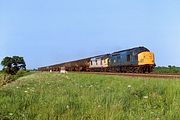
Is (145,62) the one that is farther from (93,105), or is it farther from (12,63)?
(12,63)

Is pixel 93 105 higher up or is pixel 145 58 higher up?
pixel 145 58

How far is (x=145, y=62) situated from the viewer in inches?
1639

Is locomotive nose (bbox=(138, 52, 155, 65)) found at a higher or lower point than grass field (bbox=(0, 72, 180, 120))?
higher

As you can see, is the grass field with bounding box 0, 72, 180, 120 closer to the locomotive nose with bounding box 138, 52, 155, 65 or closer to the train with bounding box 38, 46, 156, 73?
the locomotive nose with bounding box 138, 52, 155, 65

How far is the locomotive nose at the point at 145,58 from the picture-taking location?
137 ft

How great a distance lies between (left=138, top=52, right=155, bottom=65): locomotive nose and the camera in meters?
41.8

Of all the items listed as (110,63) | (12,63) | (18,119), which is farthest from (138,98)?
(12,63)

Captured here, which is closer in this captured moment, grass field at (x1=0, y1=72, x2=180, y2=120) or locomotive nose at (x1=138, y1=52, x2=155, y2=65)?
grass field at (x1=0, y1=72, x2=180, y2=120)

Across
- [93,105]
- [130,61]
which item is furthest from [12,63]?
[93,105]

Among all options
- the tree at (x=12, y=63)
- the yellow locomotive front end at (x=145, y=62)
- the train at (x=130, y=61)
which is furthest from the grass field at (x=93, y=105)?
the tree at (x=12, y=63)

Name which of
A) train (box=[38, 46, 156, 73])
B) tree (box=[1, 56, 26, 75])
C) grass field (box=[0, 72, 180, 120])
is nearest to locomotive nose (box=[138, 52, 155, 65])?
train (box=[38, 46, 156, 73])

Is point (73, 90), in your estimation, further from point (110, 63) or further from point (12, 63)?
point (12, 63)

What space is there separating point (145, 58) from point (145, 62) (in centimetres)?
55

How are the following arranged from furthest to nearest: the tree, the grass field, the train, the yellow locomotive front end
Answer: the tree < the train < the yellow locomotive front end < the grass field
